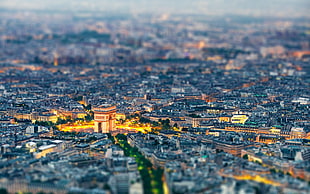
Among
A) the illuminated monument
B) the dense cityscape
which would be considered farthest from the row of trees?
the illuminated monument

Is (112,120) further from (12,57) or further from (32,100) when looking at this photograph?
(12,57)

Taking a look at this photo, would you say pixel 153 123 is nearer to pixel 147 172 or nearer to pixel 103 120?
pixel 103 120

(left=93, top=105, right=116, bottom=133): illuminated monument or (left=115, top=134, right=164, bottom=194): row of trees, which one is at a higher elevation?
(left=93, top=105, right=116, bottom=133): illuminated monument

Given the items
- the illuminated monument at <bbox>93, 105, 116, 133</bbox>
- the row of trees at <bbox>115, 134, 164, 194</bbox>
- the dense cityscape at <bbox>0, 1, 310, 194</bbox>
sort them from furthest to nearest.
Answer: the illuminated monument at <bbox>93, 105, 116, 133</bbox> < the dense cityscape at <bbox>0, 1, 310, 194</bbox> < the row of trees at <bbox>115, 134, 164, 194</bbox>

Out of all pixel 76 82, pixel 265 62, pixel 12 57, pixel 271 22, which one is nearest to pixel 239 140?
pixel 76 82

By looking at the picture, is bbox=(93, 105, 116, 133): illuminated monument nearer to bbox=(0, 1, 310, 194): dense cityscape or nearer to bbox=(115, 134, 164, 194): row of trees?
bbox=(0, 1, 310, 194): dense cityscape

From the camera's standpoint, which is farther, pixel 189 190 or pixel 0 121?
pixel 0 121

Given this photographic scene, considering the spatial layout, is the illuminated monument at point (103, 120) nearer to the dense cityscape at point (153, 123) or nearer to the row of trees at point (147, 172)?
the dense cityscape at point (153, 123)

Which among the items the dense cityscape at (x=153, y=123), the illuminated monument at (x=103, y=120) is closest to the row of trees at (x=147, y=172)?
the dense cityscape at (x=153, y=123)
